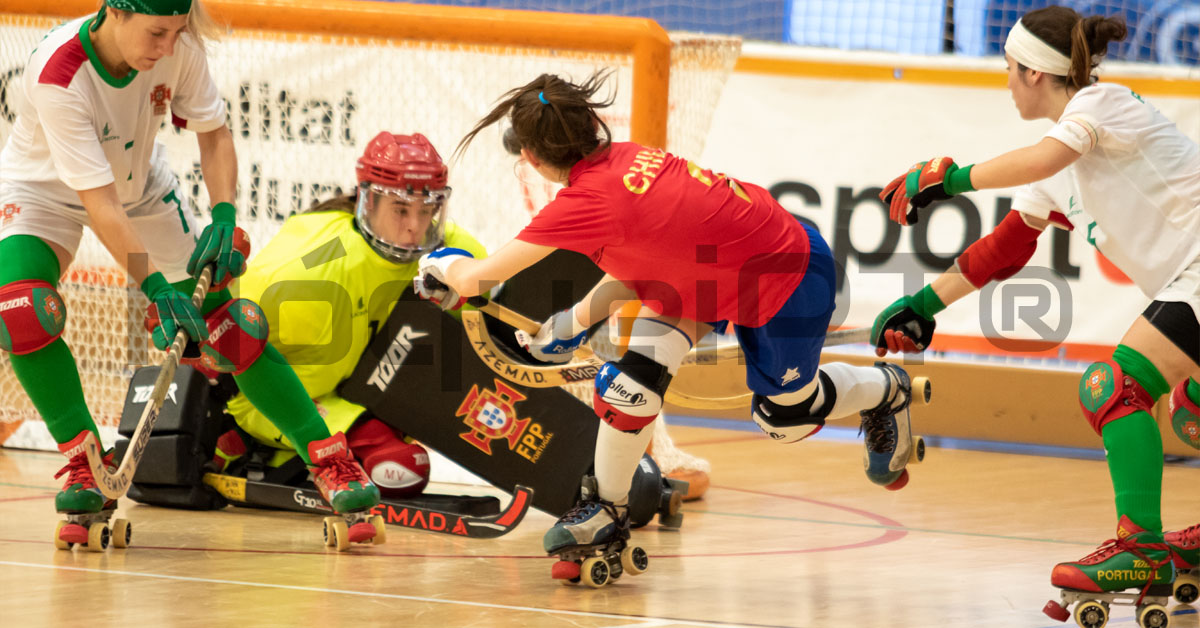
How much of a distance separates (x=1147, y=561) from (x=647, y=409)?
1134mm

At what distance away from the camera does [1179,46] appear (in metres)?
6.18

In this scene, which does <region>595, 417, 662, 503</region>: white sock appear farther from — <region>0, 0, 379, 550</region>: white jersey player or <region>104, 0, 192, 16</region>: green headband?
<region>104, 0, 192, 16</region>: green headband

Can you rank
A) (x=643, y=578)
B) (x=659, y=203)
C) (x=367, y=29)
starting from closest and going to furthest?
(x=659, y=203)
(x=643, y=578)
(x=367, y=29)

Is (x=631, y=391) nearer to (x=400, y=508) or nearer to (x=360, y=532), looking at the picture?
(x=360, y=532)

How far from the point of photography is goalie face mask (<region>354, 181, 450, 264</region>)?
4.05m

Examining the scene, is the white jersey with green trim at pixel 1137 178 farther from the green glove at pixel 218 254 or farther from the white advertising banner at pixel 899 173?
the white advertising banner at pixel 899 173

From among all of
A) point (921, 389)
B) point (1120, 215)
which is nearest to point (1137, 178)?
point (1120, 215)

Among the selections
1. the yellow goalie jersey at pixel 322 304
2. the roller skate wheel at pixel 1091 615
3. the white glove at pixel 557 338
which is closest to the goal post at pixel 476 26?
the yellow goalie jersey at pixel 322 304

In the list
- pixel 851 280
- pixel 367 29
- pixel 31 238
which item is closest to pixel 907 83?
pixel 851 280

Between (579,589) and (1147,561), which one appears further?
(579,589)

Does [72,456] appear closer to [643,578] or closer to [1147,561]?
[643,578]

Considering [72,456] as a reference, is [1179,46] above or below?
above

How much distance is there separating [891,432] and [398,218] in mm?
1580

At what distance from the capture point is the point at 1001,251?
11.2 feet
